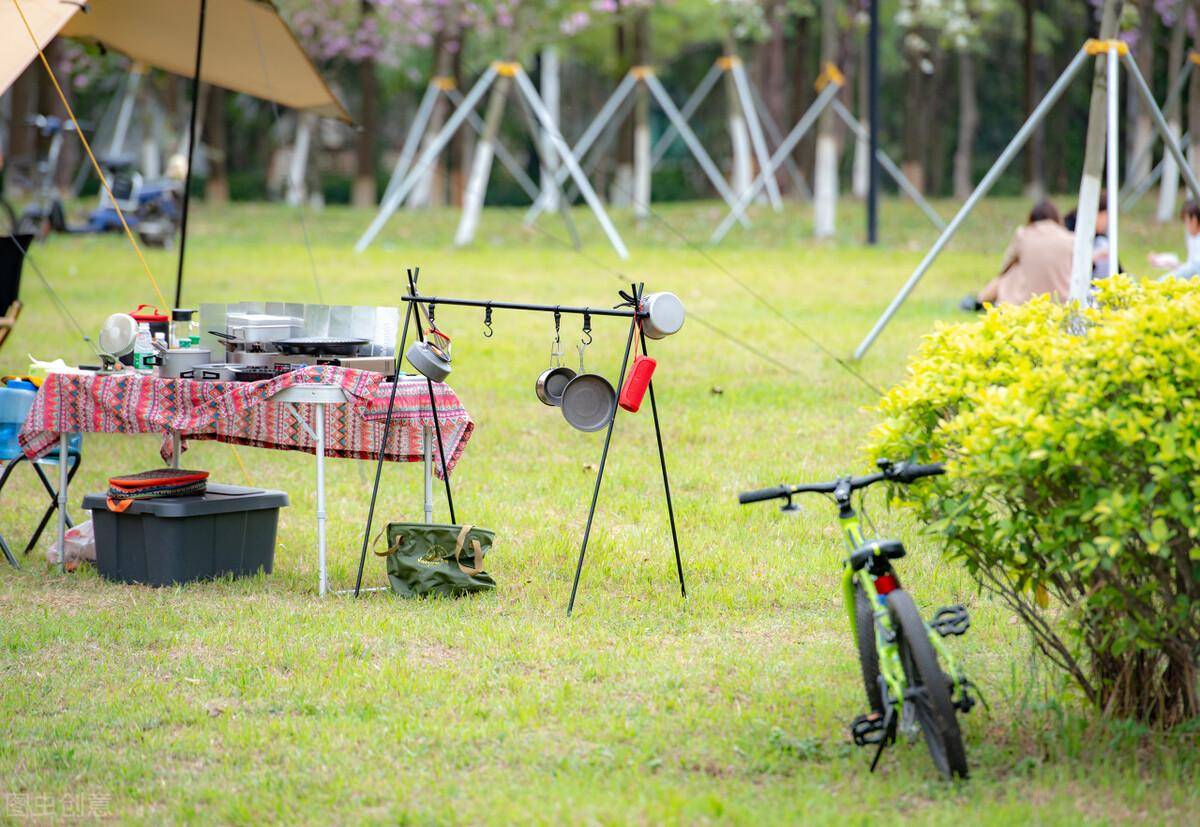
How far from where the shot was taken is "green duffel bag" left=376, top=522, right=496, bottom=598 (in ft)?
19.0

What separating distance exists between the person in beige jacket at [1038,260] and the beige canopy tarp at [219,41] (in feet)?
16.9

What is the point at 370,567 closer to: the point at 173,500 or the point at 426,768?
the point at 173,500

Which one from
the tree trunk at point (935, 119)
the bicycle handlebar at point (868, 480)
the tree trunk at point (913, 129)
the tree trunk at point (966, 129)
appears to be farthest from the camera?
the tree trunk at point (935, 119)

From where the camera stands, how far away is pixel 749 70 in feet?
125

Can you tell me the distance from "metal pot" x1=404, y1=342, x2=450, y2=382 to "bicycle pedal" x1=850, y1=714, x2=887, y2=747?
2227mm

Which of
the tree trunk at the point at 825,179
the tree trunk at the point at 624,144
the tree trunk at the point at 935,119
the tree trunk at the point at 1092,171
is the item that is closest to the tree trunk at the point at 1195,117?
the tree trunk at the point at 825,179

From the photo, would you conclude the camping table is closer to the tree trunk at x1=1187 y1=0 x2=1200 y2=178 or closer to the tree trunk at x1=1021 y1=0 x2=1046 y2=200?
the tree trunk at x1=1187 y1=0 x2=1200 y2=178

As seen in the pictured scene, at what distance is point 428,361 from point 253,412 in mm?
814

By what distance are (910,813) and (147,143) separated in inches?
1028

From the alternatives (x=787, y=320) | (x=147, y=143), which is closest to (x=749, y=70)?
(x=147, y=143)

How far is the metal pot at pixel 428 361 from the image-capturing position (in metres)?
5.62

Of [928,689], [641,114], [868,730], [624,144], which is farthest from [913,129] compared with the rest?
[928,689]

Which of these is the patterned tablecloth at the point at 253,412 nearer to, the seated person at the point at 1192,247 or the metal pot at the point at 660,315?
the metal pot at the point at 660,315

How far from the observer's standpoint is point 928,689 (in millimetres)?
3754
